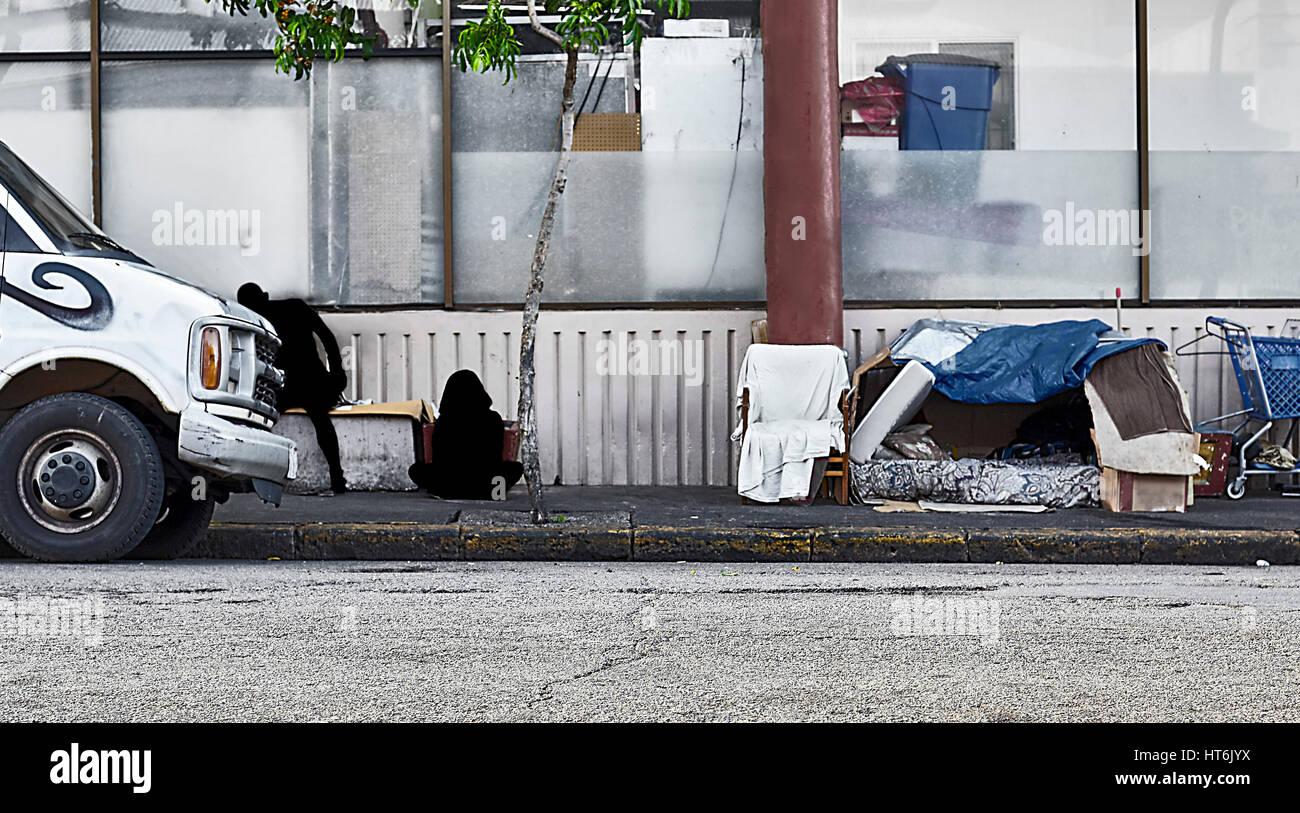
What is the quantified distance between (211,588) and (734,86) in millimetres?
6616

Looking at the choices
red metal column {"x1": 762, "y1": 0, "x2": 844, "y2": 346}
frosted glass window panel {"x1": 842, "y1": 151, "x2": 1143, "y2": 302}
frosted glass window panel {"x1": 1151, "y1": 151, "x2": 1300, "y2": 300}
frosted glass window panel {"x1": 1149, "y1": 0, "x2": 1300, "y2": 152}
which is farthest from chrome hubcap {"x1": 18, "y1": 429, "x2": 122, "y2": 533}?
frosted glass window panel {"x1": 1149, "y1": 0, "x2": 1300, "y2": 152}

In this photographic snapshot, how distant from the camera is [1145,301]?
11297mm

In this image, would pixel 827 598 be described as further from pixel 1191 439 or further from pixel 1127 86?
pixel 1127 86

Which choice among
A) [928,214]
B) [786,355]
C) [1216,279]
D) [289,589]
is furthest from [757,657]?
[1216,279]

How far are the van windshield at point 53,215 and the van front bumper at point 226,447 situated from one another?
0.98 metres

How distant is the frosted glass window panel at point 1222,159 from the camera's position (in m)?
11.3

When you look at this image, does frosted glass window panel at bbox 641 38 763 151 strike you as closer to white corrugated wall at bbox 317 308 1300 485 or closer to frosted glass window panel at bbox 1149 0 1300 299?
white corrugated wall at bbox 317 308 1300 485

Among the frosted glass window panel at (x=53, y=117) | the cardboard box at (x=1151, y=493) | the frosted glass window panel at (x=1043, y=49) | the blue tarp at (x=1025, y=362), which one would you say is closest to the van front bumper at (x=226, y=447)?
the blue tarp at (x=1025, y=362)

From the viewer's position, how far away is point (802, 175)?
10367mm

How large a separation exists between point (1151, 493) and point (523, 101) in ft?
18.6

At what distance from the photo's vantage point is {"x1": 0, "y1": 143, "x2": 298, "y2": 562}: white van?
677cm

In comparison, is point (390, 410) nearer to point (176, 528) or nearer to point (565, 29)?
point (176, 528)

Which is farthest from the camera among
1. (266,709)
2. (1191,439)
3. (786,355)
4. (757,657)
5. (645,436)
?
(645,436)

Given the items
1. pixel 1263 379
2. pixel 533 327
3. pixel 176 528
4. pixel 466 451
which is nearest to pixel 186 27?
pixel 466 451
